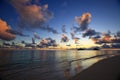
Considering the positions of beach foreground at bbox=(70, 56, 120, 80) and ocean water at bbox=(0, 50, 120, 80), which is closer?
beach foreground at bbox=(70, 56, 120, 80)

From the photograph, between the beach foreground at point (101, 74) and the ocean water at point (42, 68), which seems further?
the ocean water at point (42, 68)

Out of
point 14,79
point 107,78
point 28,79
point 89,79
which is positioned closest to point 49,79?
point 28,79

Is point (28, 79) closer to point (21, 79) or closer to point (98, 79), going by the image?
point (21, 79)

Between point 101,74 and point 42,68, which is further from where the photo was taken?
point 42,68

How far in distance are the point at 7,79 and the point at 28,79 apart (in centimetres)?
157

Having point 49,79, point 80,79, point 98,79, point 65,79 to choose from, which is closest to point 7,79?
point 49,79

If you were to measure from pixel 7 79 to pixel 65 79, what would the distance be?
437 centimetres

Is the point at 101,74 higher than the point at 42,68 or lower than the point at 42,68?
higher

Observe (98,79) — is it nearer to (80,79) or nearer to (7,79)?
(80,79)

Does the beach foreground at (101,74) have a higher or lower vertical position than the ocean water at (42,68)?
higher

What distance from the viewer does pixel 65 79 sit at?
985cm

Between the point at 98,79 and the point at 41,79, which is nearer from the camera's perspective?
the point at 98,79

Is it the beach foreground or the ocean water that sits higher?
the beach foreground

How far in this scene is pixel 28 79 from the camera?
10.2 m
